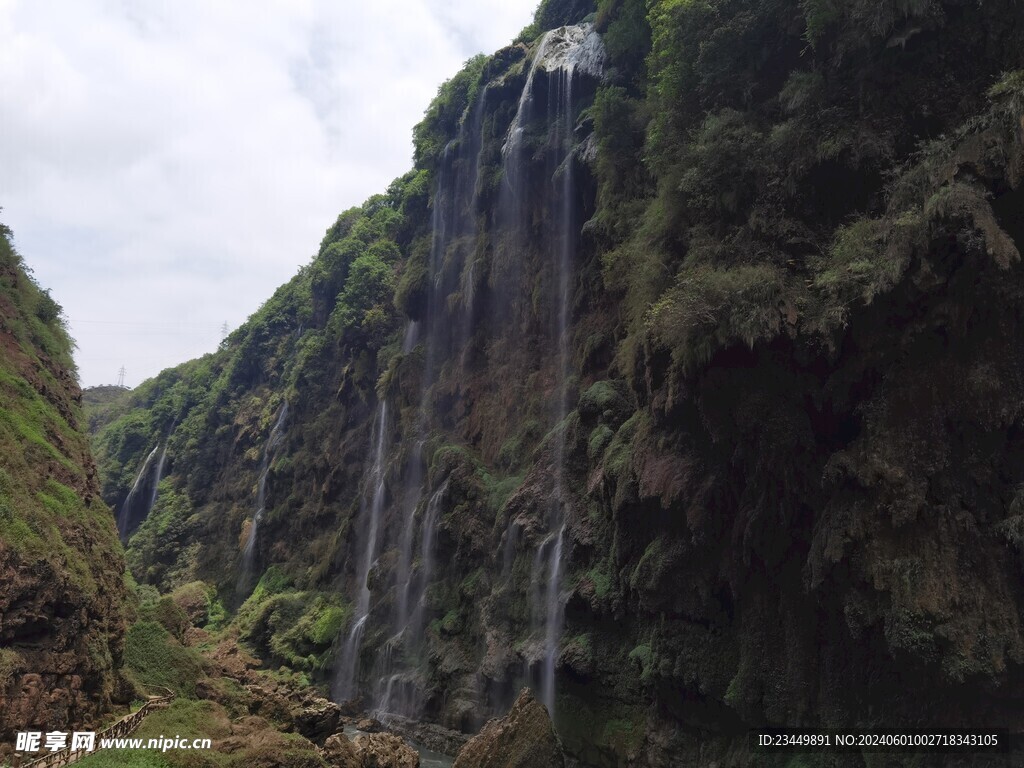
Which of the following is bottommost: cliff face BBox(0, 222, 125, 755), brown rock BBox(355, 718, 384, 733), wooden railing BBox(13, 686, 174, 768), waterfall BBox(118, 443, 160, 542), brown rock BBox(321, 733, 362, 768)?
brown rock BBox(355, 718, 384, 733)

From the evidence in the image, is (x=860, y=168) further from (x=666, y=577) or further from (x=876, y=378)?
(x=666, y=577)

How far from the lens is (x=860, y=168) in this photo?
13.5 meters

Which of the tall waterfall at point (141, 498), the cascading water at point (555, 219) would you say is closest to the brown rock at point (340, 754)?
the cascading water at point (555, 219)

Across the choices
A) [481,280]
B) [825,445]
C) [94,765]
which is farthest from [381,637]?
[825,445]

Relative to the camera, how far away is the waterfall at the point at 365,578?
29297mm

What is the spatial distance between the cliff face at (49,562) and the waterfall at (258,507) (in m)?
24.4

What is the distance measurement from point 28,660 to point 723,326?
1386 cm

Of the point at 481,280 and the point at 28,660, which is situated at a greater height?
the point at 481,280

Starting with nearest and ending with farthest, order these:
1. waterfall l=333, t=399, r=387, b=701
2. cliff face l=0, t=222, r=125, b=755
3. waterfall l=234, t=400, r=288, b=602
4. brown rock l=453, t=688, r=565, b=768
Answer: cliff face l=0, t=222, r=125, b=755
brown rock l=453, t=688, r=565, b=768
waterfall l=333, t=399, r=387, b=701
waterfall l=234, t=400, r=288, b=602

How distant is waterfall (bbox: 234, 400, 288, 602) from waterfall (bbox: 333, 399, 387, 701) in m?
11.9

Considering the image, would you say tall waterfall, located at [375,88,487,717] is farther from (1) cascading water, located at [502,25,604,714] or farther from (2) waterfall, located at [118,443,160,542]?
(2) waterfall, located at [118,443,160,542]

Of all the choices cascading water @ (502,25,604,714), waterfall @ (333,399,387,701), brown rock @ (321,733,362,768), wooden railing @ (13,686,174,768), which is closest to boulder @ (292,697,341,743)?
brown rock @ (321,733,362,768)

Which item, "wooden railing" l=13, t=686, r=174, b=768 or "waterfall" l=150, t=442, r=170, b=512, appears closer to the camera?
"wooden railing" l=13, t=686, r=174, b=768

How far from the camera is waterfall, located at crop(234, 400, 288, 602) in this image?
143 ft
